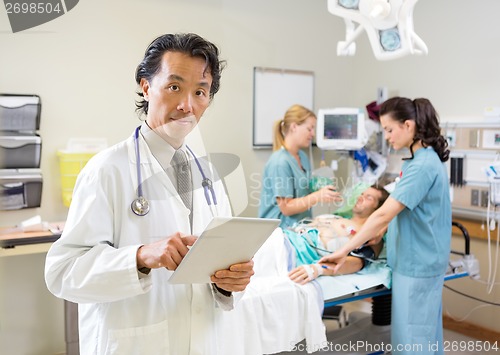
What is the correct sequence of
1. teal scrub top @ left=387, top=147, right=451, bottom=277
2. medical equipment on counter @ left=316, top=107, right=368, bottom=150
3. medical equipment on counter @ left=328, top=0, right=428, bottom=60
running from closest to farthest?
medical equipment on counter @ left=328, top=0, right=428, bottom=60
teal scrub top @ left=387, top=147, right=451, bottom=277
medical equipment on counter @ left=316, top=107, right=368, bottom=150

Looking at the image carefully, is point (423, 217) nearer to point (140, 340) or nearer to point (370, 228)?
point (370, 228)

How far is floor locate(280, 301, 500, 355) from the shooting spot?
262cm

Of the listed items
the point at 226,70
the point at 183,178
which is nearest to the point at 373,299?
the point at 226,70

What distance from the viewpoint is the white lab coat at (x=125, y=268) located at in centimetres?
99

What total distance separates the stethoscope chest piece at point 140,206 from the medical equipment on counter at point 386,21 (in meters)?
1.22

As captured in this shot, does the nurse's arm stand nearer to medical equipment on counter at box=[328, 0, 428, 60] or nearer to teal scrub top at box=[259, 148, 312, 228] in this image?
teal scrub top at box=[259, 148, 312, 228]

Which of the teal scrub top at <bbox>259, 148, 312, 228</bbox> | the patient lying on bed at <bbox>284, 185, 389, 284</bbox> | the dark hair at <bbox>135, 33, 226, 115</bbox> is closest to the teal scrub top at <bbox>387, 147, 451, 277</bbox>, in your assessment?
the patient lying on bed at <bbox>284, 185, 389, 284</bbox>

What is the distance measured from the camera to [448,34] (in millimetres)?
3309

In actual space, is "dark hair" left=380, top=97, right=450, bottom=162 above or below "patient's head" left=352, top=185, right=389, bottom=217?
above

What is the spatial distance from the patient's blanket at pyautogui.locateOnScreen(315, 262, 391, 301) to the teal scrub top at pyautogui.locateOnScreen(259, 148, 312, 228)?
544 mm

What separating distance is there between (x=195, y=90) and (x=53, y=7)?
4.30ft

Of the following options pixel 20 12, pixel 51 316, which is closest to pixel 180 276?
pixel 20 12

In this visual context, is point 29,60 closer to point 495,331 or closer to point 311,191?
point 311,191

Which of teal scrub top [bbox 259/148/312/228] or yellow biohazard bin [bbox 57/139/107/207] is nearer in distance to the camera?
yellow biohazard bin [bbox 57/139/107/207]
